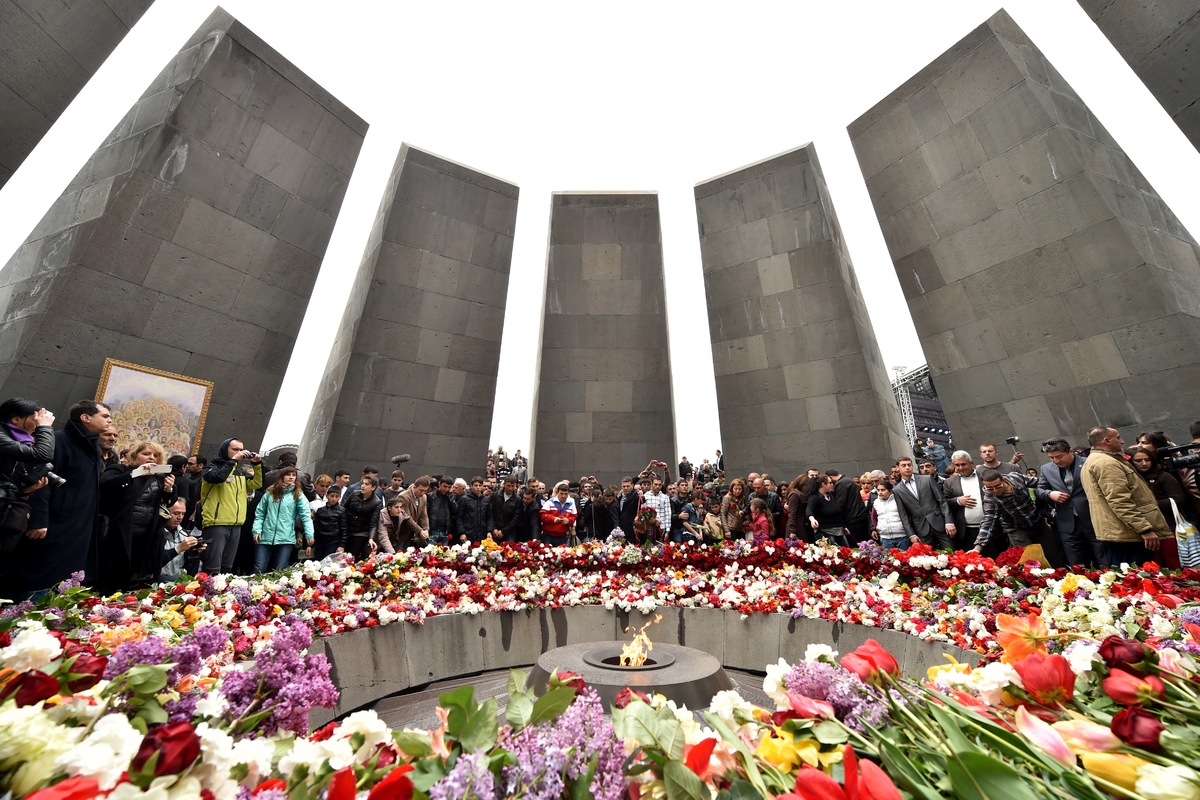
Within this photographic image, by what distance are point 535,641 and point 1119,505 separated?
5.43 meters

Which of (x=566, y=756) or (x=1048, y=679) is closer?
(x=566, y=756)

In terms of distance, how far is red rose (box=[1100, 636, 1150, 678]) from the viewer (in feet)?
4.92

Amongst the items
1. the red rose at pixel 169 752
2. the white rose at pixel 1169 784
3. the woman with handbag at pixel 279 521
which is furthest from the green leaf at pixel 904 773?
the woman with handbag at pixel 279 521

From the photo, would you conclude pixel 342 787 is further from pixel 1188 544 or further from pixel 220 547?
pixel 220 547

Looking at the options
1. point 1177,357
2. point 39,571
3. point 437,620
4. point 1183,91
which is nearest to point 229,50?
point 39,571

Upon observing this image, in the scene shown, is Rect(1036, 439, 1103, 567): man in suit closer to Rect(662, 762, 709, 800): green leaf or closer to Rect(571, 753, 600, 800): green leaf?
Rect(662, 762, 709, 800): green leaf

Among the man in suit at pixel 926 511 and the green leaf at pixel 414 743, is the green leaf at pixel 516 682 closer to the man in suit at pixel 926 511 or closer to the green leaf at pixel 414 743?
the green leaf at pixel 414 743

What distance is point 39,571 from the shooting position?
14.7 ft

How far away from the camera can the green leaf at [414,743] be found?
1282mm

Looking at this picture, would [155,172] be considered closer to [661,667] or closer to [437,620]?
[437,620]

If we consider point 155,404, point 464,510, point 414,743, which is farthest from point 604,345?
point 414,743

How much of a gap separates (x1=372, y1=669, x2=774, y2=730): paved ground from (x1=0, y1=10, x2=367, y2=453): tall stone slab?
8.29 m

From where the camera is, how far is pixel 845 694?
1467 millimetres

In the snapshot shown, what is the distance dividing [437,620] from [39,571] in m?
2.95
